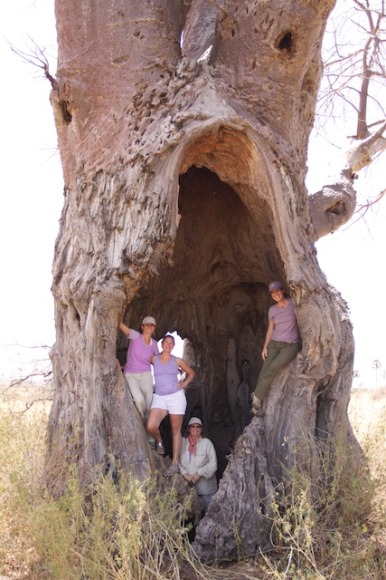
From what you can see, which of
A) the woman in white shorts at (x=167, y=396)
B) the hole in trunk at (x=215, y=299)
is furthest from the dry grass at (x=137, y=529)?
the hole in trunk at (x=215, y=299)

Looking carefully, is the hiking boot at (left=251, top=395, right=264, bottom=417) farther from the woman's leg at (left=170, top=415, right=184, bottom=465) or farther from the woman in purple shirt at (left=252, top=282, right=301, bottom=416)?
the woman's leg at (left=170, top=415, right=184, bottom=465)

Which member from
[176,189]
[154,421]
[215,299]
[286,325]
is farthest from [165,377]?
[215,299]

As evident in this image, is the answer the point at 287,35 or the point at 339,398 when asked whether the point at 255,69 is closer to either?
the point at 287,35

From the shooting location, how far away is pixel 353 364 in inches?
234

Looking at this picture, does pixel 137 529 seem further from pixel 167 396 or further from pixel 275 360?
pixel 275 360

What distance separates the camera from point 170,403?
5.77 meters

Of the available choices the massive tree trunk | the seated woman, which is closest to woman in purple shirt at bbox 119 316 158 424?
the massive tree trunk

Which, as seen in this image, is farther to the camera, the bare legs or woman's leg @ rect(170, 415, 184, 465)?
woman's leg @ rect(170, 415, 184, 465)

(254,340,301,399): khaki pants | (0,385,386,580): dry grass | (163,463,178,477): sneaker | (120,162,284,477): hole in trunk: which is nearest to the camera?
(0,385,386,580): dry grass

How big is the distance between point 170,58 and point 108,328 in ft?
8.10

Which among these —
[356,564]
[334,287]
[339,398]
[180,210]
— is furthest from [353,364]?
[180,210]

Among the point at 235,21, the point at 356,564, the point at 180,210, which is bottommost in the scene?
the point at 356,564

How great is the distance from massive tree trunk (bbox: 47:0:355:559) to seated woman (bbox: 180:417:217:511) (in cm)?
48

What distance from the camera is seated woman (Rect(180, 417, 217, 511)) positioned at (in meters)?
5.68
